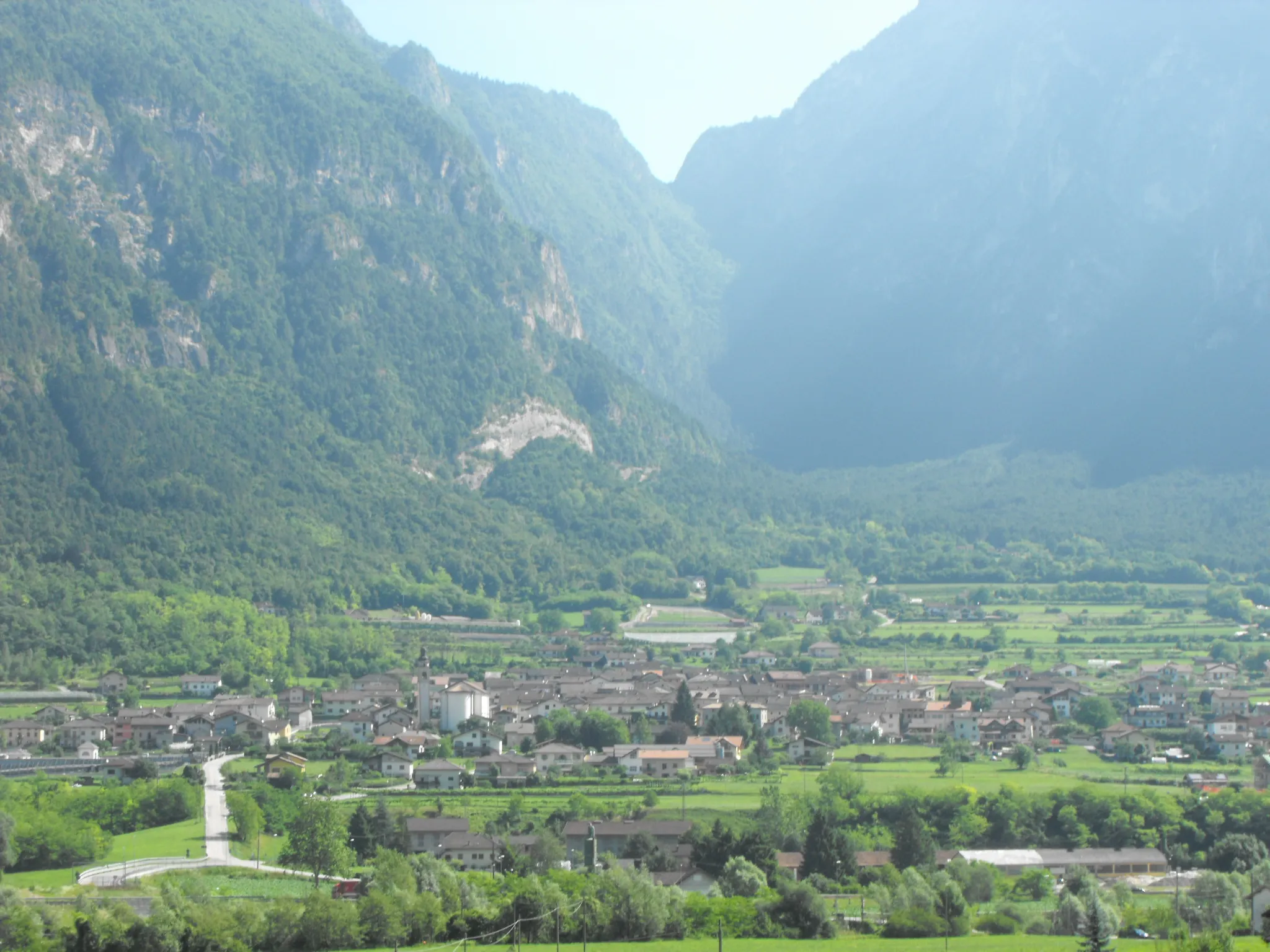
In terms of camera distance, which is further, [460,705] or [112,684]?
[112,684]

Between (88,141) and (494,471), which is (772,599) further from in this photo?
(88,141)

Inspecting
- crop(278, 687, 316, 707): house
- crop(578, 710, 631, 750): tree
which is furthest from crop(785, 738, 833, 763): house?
crop(278, 687, 316, 707): house

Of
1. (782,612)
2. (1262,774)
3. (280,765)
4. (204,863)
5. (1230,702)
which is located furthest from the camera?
(782,612)

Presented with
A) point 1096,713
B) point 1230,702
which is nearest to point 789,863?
point 1096,713

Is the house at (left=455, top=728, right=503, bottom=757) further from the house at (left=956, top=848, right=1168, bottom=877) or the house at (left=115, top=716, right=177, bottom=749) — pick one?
the house at (left=956, top=848, right=1168, bottom=877)

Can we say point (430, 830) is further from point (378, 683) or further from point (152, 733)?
point (378, 683)

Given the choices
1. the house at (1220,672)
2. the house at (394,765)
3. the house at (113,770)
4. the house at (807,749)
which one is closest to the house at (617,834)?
the house at (394,765)

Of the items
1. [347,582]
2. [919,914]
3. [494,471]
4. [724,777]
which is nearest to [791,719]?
[724,777]
